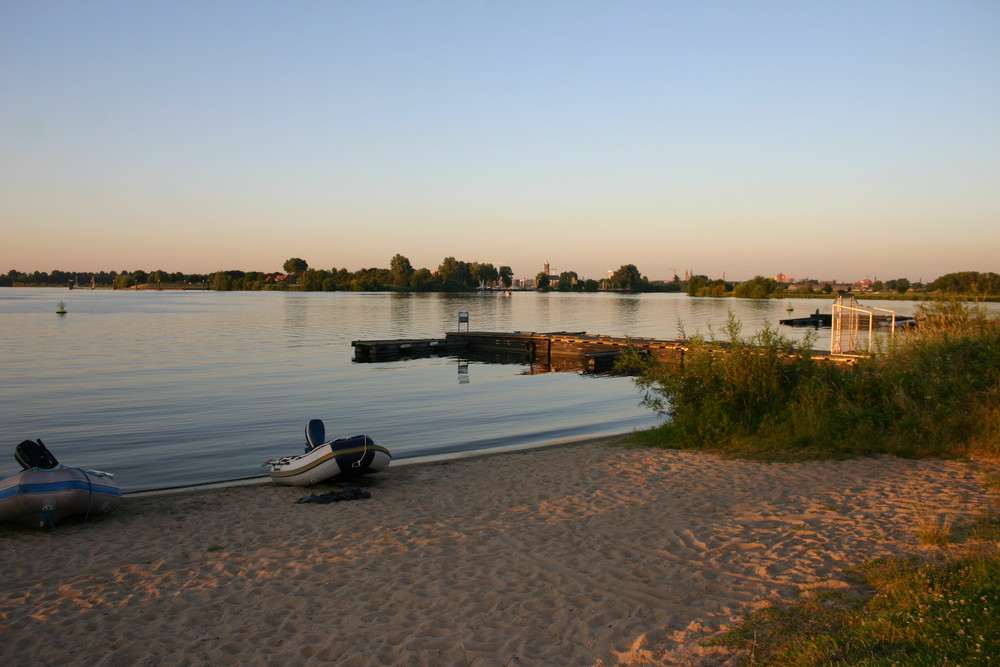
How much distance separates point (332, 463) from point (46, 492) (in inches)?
169

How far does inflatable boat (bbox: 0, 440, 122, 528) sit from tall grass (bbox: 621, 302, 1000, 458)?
34.8 feet

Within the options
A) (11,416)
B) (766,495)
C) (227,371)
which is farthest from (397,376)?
(766,495)

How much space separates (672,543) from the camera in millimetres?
8086

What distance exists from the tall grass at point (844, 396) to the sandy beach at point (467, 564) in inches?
43.7

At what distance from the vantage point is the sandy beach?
19.4 ft

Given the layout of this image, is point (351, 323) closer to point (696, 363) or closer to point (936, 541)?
point (696, 363)

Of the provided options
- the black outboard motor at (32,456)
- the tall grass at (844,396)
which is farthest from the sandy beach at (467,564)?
the tall grass at (844,396)

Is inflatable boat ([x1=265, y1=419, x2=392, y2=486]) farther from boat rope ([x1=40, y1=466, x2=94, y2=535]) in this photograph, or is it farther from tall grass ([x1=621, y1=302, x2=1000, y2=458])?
tall grass ([x1=621, y1=302, x2=1000, y2=458])

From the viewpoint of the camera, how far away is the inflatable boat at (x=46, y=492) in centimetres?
941

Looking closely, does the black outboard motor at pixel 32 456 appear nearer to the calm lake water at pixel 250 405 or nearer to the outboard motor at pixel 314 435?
the calm lake water at pixel 250 405

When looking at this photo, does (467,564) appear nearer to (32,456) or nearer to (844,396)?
(32,456)

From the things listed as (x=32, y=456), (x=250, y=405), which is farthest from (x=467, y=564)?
(x=250, y=405)

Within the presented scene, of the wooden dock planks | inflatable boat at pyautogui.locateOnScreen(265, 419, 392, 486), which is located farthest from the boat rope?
the wooden dock planks

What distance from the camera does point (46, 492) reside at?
9.52 m
